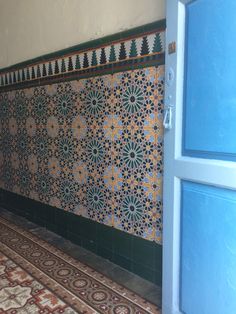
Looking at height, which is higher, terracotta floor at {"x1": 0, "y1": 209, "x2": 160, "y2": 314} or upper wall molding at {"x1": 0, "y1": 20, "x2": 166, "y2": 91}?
upper wall molding at {"x1": 0, "y1": 20, "x2": 166, "y2": 91}

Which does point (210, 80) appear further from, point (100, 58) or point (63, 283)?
point (63, 283)

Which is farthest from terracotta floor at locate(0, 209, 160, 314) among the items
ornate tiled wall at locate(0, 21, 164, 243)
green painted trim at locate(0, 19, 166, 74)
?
green painted trim at locate(0, 19, 166, 74)

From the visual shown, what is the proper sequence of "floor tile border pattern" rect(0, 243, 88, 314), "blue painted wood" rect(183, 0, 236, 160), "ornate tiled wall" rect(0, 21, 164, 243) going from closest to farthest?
"blue painted wood" rect(183, 0, 236, 160) → "floor tile border pattern" rect(0, 243, 88, 314) → "ornate tiled wall" rect(0, 21, 164, 243)

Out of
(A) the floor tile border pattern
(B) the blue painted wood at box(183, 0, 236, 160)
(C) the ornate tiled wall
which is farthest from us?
(C) the ornate tiled wall

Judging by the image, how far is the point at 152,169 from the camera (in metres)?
1.58

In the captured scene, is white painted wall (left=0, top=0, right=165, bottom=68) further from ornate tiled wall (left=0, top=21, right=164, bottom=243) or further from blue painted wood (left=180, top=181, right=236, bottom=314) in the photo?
blue painted wood (left=180, top=181, right=236, bottom=314)

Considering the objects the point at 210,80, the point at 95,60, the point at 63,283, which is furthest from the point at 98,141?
the point at 210,80

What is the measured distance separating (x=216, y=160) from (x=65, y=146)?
1307 millimetres

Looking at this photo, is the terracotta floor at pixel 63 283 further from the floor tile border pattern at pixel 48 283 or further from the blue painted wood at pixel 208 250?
the blue painted wood at pixel 208 250

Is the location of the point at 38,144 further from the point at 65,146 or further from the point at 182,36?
the point at 182,36

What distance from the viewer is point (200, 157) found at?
1.13 meters

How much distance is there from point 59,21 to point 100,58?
551 mm

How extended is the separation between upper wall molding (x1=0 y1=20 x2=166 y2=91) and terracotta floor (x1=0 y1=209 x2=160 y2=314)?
119 centimetres

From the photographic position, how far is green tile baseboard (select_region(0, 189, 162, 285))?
5.42ft
